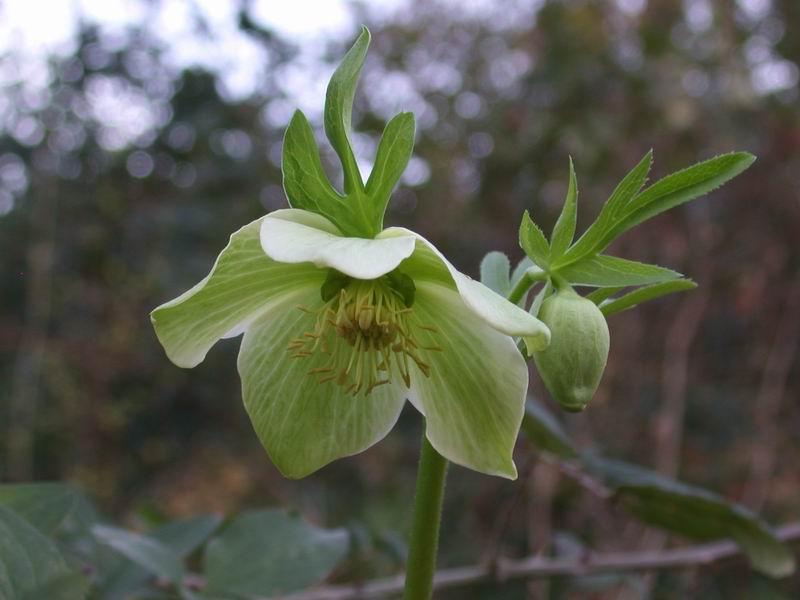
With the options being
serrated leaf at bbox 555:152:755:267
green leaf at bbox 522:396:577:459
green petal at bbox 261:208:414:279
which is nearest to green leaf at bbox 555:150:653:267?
serrated leaf at bbox 555:152:755:267

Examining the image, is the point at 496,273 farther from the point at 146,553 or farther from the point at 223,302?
the point at 146,553

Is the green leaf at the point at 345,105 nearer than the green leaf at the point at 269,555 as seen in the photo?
Yes

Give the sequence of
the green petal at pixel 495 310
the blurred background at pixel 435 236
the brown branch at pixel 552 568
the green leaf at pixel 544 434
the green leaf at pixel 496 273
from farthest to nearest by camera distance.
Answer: the blurred background at pixel 435 236
the brown branch at pixel 552 568
the green leaf at pixel 544 434
the green leaf at pixel 496 273
the green petal at pixel 495 310

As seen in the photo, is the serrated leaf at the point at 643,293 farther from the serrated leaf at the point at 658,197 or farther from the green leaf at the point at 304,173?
the green leaf at the point at 304,173

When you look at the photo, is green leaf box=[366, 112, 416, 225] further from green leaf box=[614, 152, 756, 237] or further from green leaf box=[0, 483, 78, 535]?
green leaf box=[0, 483, 78, 535]

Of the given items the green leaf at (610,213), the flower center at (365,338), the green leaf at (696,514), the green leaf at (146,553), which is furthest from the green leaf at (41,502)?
the green leaf at (696,514)

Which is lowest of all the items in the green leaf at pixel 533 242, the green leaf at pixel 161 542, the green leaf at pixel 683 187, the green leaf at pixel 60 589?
the green leaf at pixel 161 542

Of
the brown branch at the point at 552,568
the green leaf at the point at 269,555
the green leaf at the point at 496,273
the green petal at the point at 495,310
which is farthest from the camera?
the brown branch at the point at 552,568
